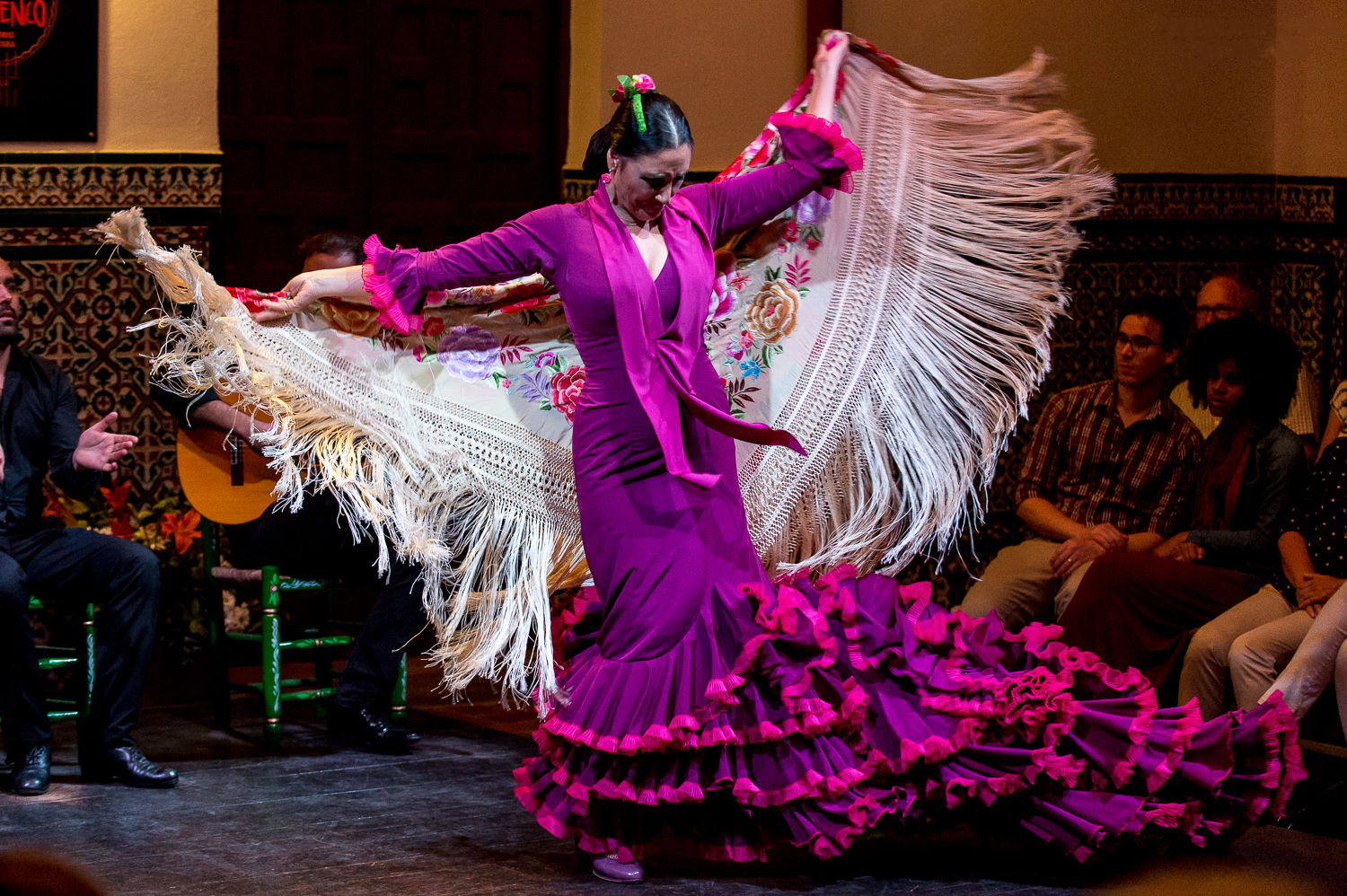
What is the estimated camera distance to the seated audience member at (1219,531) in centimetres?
402

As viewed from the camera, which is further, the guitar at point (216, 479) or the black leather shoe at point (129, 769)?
the guitar at point (216, 479)

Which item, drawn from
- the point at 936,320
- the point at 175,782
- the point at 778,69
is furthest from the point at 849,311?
the point at 778,69

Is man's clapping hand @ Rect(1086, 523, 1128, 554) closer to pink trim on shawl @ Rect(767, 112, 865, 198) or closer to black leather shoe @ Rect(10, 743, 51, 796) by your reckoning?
pink trim on shawl @ Rect(767, 112, 865, 198)

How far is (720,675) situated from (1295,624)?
5.32 ft

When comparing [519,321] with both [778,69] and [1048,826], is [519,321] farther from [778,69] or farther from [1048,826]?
[778,69]

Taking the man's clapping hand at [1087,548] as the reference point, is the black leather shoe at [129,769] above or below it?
below

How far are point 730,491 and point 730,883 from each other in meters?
0.79

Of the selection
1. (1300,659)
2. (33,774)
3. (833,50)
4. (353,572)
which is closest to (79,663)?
(33,774)

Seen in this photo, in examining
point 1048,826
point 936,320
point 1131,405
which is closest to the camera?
point 1048,826

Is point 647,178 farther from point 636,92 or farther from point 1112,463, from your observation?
point 1112,463

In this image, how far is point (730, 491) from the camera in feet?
10.5

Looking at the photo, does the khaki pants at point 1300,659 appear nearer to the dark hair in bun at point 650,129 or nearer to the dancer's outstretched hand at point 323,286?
the dark hair in bun at point 650,129

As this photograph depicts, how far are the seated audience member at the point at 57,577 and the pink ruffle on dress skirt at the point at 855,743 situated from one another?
138cm

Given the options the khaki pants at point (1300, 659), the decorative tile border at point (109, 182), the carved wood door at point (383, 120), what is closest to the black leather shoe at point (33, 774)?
the decorative tile border at point (109, 182)
